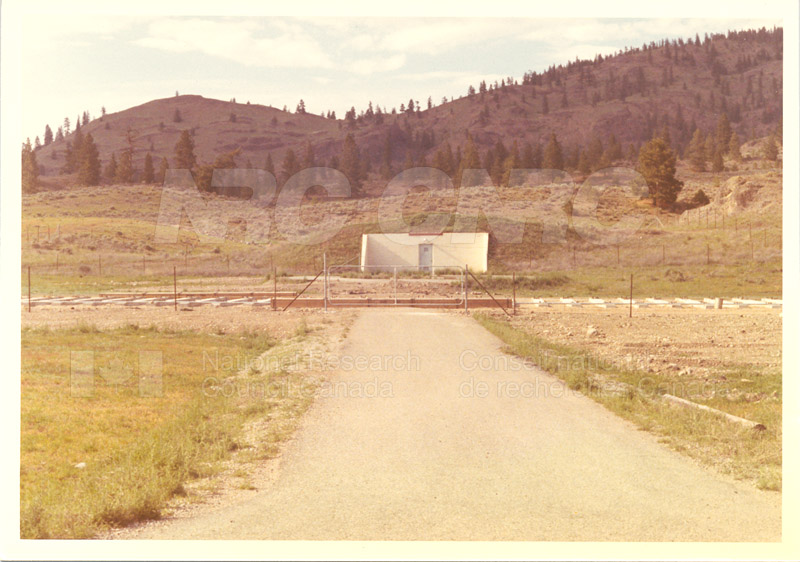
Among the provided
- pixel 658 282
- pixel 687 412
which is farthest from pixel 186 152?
pixel 687 412

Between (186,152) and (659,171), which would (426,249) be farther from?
(186,152)

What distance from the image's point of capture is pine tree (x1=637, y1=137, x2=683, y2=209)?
2878cm

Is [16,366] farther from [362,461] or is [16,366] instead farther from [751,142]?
[751,142]

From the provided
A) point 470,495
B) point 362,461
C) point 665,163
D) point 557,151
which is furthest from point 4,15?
A: point 665,163

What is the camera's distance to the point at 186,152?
21469mm

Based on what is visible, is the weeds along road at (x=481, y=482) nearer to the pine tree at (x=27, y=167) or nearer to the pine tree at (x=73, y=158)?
the pine tree at (x=27, y=167)

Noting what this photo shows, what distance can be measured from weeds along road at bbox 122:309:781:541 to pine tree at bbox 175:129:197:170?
1378 cm

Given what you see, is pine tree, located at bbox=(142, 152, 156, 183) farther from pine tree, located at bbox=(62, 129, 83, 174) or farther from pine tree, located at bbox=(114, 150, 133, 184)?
pine tree, located at bbox=(62, 129, 83, 174)

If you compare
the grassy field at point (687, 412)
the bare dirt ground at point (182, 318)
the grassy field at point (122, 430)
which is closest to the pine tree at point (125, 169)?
the bare dirt ground at point (182, 318)

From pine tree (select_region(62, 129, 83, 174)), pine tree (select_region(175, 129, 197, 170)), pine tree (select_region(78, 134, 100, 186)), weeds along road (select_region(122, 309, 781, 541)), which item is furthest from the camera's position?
pine tree (select_region(62, 129, 83, 174))

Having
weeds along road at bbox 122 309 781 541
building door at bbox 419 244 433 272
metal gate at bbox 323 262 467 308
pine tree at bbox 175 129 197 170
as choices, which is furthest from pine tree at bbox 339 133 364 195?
weeds along road at bbox 122 309 781 541

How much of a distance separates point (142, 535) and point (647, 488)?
3365mm

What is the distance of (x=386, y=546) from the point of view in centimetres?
420

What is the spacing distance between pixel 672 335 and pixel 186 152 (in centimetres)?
1523
